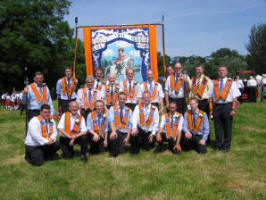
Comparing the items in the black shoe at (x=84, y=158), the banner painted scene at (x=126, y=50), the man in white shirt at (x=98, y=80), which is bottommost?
the black shoe at (x=84, y=158)

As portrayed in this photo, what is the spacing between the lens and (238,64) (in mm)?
61719

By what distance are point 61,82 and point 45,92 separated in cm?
74

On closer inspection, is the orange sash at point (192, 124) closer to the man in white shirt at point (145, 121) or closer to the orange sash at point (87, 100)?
the man in white shirt at point (145, 121)

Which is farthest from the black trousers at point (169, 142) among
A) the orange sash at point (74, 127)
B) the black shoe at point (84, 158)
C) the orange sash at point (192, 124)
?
the orange sash at point (74, 127)

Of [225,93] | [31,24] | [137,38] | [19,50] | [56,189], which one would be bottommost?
[56,189]

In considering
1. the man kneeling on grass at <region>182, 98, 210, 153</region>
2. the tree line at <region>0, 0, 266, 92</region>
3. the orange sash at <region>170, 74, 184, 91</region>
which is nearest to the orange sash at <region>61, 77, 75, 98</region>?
the orange sash at <region>170, 74, 184, 91</region>

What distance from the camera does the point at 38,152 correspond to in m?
5.30

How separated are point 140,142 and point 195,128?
139cm

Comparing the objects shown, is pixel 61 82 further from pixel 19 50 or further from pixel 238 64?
pixel 238 64

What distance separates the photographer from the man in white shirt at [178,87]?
638 centimetres

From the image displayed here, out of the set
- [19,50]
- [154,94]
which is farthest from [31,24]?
[154,94]

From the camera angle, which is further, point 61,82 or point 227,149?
point 61,82

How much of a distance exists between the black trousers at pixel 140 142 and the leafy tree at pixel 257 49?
48569mm

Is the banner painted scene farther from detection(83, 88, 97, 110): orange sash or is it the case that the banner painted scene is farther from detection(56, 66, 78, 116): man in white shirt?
detection(83, 88, 97, 110): orange sash
